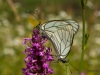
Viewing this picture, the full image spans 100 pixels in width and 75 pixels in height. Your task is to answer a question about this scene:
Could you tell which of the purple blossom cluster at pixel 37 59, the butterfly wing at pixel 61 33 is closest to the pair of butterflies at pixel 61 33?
the butterfly wing at pixel 61 33

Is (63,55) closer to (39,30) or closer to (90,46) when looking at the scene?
(39,30)

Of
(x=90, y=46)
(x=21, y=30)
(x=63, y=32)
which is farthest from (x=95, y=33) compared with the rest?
(x=63, y=32)

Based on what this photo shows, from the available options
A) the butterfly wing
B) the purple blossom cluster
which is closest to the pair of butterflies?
the butterfly wing

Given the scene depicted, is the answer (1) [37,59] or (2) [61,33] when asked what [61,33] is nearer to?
(2) [61,33]

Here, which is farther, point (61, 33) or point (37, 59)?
point (61, 33)

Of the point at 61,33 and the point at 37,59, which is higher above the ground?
the point at 61,33

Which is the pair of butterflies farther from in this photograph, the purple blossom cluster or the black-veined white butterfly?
the purple blossom cluster

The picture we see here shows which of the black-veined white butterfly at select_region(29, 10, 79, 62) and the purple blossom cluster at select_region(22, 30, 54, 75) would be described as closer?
the purple blossom cluster at select_region(22, 30, 54, 75)

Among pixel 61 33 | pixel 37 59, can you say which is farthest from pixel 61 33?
pixel 37 59
